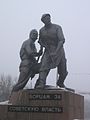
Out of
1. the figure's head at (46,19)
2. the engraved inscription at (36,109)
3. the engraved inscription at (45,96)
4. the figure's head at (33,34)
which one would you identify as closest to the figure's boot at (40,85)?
the engraved inscription at (45,96)

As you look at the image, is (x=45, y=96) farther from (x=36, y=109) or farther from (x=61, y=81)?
(x=61, y=81)

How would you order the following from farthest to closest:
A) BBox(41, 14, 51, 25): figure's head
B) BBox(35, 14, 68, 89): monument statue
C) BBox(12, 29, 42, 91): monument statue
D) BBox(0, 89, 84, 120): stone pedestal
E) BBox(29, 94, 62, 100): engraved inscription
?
1. BBox(41, 14, 51, 25): figure's head
2. BBox(12, 29, 42, 91): monument statue
3. BBox(35, 14, 68, 89): monument statue
4. BBox(29, 94, 62, 100): engraved inscription
5. BBox(0, 89, 84, 120): stone pedestal

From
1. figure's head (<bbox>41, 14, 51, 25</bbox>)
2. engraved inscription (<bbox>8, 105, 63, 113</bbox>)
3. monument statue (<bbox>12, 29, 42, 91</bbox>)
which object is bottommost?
engraved inscription (<bbox>8, 105, 63, 113</bbox>)

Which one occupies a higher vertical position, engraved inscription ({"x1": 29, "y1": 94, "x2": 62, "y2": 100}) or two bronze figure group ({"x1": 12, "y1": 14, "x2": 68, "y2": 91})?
two bronze figure group ({"x1": 12, "y1": 14, "x2": 68, "y2": 91})

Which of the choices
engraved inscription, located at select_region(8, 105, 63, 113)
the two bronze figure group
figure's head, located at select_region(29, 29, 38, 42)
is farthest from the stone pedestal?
figure's head, located at select_region(29, 29, 38, 42)

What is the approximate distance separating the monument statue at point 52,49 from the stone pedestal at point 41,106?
0.82 metres

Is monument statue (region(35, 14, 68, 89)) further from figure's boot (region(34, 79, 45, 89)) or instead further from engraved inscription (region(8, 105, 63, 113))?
engraved inscription (region(8, 105, 63, 113))

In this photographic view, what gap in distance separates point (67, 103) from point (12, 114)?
1661 millimetres

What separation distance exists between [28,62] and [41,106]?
6.46 ft

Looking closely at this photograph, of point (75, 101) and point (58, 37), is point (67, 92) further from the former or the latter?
point (58, 37)

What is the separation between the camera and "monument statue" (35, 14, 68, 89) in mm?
13391

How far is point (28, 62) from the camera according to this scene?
1364cm

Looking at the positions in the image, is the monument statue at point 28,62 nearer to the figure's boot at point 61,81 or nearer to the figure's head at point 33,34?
the figure's head at point 33,34

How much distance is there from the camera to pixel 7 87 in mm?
50125
